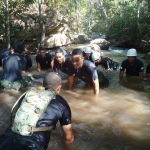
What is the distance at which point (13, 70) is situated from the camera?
20.4ft

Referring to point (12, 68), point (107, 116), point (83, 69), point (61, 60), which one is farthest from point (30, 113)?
point (12, 68)

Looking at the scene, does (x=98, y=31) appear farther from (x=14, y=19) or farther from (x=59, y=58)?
(x=59, y=58)

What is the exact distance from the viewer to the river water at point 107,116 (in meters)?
3.75

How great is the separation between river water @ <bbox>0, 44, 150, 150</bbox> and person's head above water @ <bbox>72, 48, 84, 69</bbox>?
940 mm

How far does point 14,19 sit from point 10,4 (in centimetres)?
103

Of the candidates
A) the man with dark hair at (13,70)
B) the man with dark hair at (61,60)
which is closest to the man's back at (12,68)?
the man with dark hair at (13,70)

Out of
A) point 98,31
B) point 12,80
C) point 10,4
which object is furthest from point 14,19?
point 98,31

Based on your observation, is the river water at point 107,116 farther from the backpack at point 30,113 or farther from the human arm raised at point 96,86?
the backpack at point 30,113

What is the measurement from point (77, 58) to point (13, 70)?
77.9 inches

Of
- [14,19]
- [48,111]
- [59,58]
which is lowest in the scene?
[48,111]

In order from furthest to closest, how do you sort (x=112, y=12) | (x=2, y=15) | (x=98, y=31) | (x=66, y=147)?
(x=98, y=31) → (x=112, y=12) → (x=2, y=15) → (x=66, y=147)

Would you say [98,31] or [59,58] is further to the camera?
[98,31]

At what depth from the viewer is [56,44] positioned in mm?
15266

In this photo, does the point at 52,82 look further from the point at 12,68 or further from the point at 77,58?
the point at 12,68
